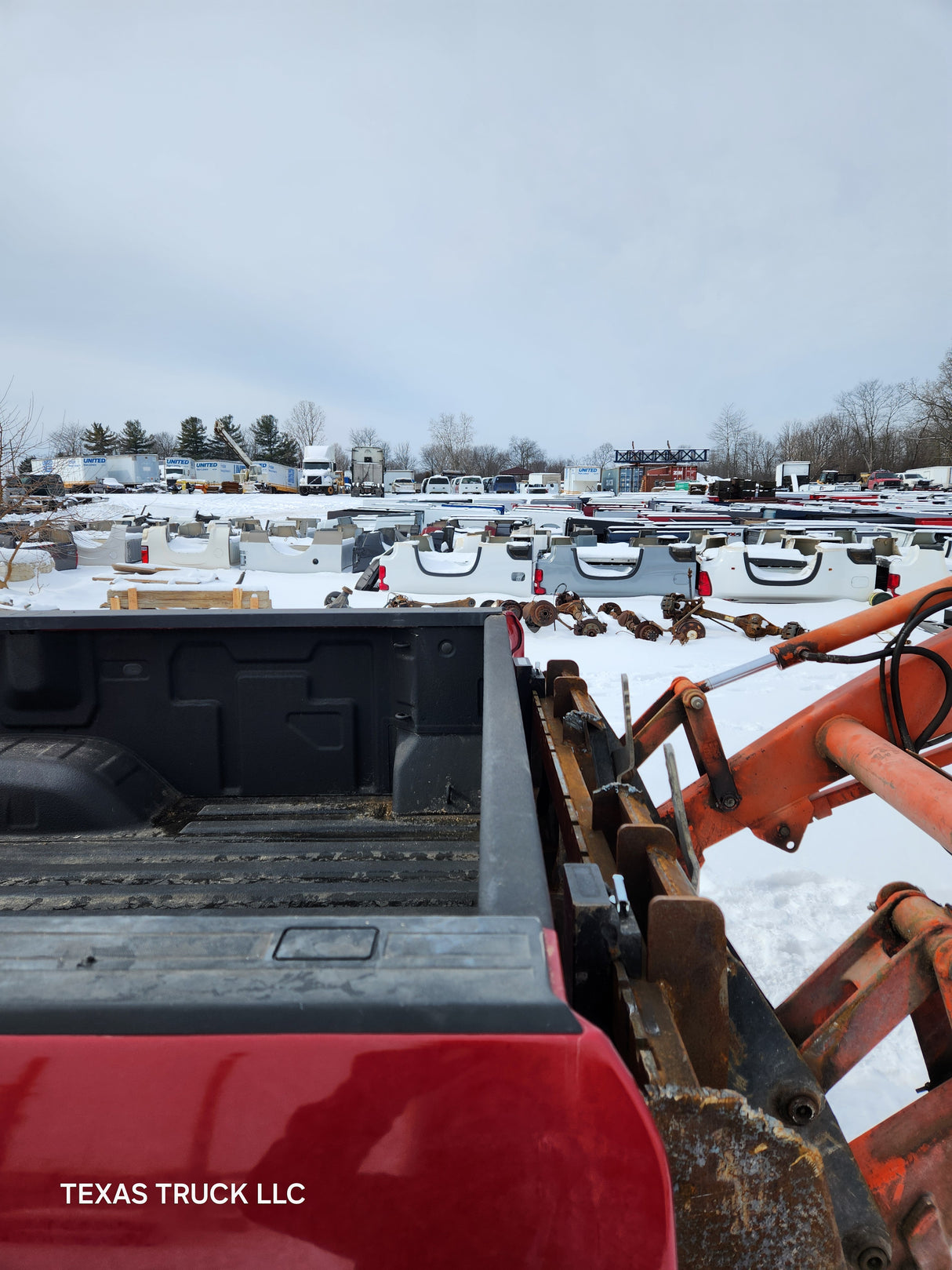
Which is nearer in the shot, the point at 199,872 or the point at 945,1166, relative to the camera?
the point at 945,1166

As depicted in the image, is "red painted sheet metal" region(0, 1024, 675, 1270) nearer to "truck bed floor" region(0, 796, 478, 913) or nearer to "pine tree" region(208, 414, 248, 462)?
"truck bed floor" region(0, 796, 478, 913)

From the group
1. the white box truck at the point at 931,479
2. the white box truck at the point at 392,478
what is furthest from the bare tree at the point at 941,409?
the white box truck at the point at 392,478

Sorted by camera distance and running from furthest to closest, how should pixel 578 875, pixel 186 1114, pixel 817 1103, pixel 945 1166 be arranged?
pixel 945 1166 < pixel 817 1103 < pixel 578 875 < pixel 186 1114

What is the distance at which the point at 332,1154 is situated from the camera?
74cm

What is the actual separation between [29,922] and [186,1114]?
324 mm

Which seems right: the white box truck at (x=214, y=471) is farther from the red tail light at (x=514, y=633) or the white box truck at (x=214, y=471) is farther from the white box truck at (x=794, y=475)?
the red tail light at (x=514, y=633)

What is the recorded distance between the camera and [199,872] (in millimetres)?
2385

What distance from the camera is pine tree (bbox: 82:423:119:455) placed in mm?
91500

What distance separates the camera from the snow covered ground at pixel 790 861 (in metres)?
2.74

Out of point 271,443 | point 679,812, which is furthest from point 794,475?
point 271,443

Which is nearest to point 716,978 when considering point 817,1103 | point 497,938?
point 817,1103

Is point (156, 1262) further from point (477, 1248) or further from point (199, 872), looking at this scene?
point (199, 872)

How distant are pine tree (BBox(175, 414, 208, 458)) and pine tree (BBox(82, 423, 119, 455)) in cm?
998

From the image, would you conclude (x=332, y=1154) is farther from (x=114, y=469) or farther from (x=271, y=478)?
(x=114, y=469)
